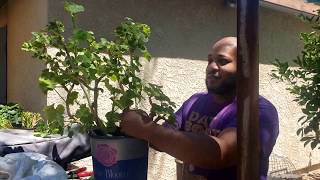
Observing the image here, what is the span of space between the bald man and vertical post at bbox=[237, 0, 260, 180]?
9.4 inches

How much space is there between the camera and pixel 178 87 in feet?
17.1

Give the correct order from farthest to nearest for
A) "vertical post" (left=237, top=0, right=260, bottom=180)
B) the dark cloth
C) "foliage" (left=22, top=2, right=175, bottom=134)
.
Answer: the dark cloth < "foliage" (left=22, top=2, right=175, bottom=134) < "vertical post" (left=237, top=0, right=260, bottom=180)

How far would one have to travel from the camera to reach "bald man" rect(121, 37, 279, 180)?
152 centimetres

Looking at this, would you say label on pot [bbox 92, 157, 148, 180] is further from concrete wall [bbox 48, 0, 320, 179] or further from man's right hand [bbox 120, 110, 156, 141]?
concrete wall [bbox 48, 0, 320, 179]

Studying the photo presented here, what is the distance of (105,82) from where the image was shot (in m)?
1.69

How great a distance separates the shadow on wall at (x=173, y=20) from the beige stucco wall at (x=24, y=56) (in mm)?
352

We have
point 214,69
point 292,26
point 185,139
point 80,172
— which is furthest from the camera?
point 292,26

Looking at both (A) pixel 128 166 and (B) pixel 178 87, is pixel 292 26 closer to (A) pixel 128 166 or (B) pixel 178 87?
(B) pixel 178 87

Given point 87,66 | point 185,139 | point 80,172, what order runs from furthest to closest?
point 80,172 < point 87,66 < point 185,139

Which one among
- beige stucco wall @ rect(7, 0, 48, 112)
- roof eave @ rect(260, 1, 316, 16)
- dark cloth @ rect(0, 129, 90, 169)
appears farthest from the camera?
roof eave @ rect(260, 1, 316, 16)

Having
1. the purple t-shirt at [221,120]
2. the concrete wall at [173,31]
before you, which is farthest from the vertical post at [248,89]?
the concrete wall at [173,31]

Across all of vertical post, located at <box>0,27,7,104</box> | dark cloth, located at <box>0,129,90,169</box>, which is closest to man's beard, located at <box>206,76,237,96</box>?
dark cloth, located at <box>0,129,90,169</box>

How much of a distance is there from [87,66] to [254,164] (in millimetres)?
701

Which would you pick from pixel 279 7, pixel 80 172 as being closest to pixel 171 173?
pixel 80 172
